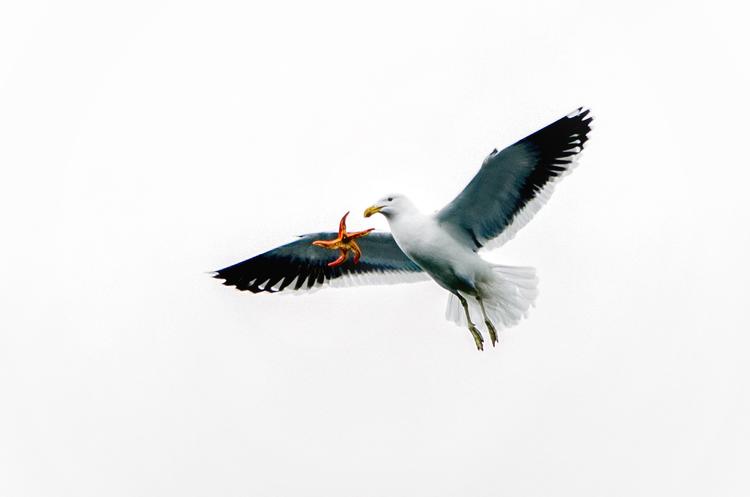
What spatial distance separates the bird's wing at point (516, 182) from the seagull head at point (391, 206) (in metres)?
0.35

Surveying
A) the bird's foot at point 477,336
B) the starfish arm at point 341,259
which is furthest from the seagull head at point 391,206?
the bird's foot at point 477,336

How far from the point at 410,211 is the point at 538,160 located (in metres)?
1.32

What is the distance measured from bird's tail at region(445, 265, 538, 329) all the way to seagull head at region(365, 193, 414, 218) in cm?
110

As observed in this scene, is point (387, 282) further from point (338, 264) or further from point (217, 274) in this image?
point (217, 274)

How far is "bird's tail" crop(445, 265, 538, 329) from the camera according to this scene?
521 inches

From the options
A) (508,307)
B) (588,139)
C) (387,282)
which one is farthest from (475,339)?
(588,139)

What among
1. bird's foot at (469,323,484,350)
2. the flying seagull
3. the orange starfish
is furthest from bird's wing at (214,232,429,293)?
bird's foot at (469,323,484,350)

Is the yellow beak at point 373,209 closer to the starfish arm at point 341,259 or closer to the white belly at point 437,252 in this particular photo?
the white belly at point 437,252

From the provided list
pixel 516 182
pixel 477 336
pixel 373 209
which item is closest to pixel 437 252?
pixel 373 209

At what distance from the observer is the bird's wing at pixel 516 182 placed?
1275 centimetres

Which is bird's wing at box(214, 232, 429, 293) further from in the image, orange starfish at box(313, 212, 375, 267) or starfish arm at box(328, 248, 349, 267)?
orange starfish at box(313, 212, 375, 267)

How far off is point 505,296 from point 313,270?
7.23 ft

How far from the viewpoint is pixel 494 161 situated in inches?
497

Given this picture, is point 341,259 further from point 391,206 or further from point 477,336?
point 477,336
